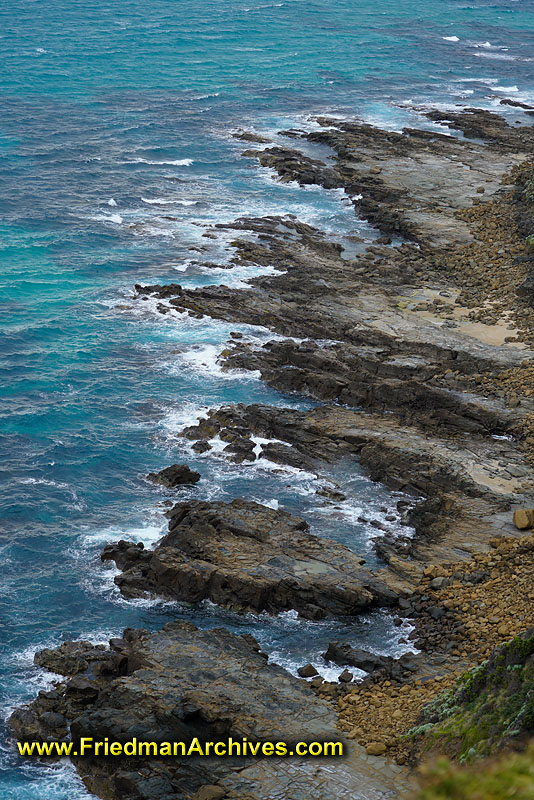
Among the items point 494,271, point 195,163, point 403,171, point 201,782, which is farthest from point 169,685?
point 195,163

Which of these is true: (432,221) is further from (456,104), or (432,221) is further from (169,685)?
(169,685)

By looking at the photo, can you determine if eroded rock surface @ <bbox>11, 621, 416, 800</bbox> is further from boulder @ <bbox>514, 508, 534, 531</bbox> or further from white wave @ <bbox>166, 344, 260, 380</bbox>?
white wave @ <bbox>166, 344, 260, 380</bbox>

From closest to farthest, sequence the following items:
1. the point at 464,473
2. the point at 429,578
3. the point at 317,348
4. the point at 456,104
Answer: the point at 429,578 < the point at 464,473 < the point at 317,348 < the point at 456,104

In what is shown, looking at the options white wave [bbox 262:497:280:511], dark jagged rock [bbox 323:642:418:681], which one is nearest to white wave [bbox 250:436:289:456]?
white wave [bbox 262:497:280:511]

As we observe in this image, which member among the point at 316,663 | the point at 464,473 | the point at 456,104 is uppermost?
the point at 456,104

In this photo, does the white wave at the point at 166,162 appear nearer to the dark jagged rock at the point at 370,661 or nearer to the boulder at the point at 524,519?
the boulder at the point at 524,519

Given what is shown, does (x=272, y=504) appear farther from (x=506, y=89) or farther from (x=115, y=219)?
(x=506, y=89)

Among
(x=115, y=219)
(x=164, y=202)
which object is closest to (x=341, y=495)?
(x=115, y=219)
